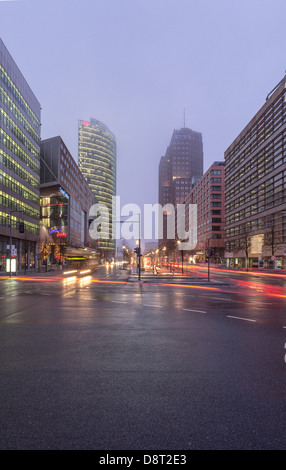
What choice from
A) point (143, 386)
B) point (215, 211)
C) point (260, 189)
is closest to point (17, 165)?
point (143, 386)

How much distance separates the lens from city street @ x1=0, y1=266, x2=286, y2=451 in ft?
10.8

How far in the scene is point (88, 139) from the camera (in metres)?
198

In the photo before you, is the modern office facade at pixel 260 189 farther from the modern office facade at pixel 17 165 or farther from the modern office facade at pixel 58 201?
the modern office facade at pixel 17 165

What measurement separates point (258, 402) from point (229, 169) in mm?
99335

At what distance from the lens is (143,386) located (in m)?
4.65

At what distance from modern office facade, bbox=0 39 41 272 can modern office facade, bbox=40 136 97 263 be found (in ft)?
20.3

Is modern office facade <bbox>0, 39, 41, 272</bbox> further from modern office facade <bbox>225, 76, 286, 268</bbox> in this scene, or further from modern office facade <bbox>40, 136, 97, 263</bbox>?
modern office facade <bbox>225, 76, 286, 268</bbox>

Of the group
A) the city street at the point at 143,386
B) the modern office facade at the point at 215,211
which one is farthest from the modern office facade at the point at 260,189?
the city street at the point at 143,386

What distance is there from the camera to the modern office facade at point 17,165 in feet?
151

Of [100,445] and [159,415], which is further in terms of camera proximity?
[159,415]

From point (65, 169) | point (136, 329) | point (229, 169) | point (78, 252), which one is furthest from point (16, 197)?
point (229, 169)

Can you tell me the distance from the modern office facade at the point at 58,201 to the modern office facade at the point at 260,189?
1856 inches

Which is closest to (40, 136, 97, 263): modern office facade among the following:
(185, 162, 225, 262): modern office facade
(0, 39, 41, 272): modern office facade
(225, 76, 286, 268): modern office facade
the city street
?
(0, 39, 41, 272): modern office facade
